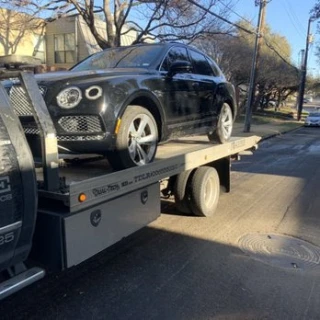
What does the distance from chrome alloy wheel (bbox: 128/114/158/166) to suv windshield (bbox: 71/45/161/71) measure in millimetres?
979

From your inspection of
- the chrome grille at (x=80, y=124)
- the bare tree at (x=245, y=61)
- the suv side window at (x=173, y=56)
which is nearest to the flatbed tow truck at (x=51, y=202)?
the chrome grille at (x=80, y=124)

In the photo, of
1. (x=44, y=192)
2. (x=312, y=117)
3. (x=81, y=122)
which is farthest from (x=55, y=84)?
(x=312, y=117)

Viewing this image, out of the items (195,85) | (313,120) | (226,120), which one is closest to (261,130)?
(313,120)

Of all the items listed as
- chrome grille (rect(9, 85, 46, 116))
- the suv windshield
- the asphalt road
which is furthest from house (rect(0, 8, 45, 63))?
chrome grille (rect(9, 85, 46, 116))

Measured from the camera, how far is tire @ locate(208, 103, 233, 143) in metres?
6.91

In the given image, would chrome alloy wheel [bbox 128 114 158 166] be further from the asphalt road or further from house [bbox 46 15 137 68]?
house [bbox 46 15 137 68]

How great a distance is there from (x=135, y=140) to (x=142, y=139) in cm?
13

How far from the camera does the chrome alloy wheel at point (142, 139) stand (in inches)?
173

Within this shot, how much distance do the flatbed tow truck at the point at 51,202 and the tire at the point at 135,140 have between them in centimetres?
18

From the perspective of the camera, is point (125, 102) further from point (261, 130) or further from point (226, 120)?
point (261, 130)

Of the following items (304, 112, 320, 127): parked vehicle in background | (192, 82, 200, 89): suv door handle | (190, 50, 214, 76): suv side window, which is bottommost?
(304, 112, 320, 127): parked vehicle in background

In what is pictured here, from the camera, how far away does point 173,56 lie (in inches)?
225

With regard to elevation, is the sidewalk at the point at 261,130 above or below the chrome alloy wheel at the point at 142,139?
below

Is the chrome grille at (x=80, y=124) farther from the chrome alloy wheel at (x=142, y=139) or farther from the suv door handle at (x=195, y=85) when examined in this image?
the suv door handle at (x=195, y=85)
